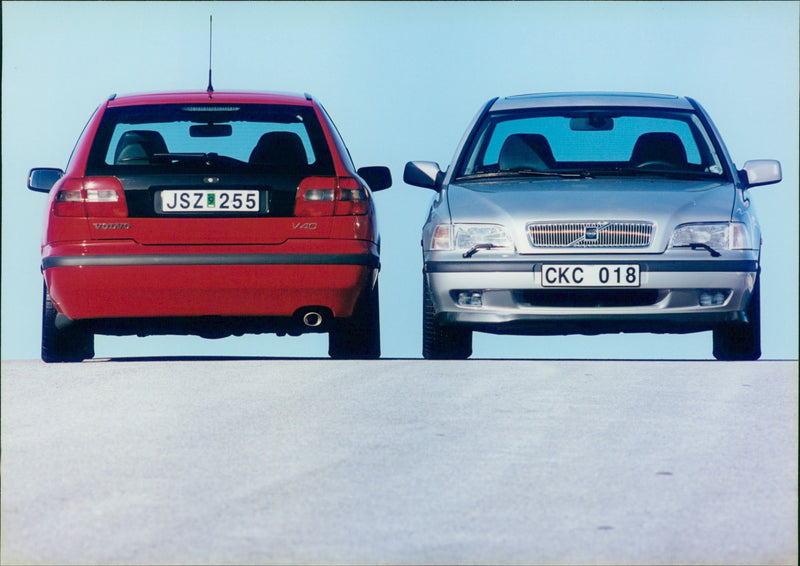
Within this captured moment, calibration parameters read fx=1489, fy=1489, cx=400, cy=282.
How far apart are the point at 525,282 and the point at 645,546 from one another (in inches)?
169

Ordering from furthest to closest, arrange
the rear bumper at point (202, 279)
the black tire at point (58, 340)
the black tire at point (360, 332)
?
the black tire at point (58, 340)
the black tire at point (360, 332)
the rear bumper at point (202, 279)

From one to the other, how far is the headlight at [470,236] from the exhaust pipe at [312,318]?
862 mm

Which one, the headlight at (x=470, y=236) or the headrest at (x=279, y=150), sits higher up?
the headrest at (x=279, y=150)

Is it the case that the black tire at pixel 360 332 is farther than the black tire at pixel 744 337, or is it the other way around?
the black tire at pixel 744 337

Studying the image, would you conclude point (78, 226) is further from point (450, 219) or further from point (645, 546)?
point (645, 546)

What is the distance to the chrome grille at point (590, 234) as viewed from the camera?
8.82m

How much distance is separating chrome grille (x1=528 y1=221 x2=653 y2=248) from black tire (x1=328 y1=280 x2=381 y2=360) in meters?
1.04

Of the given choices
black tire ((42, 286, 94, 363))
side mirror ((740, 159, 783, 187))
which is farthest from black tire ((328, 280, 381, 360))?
side mirror ((740, 159, 783, 187))

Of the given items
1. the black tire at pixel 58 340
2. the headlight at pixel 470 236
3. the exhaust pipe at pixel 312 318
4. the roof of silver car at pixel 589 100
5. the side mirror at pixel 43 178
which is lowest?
the black tire at pixel 58 340

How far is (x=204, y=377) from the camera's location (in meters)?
8.45

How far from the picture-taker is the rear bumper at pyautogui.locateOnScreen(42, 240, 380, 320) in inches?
332

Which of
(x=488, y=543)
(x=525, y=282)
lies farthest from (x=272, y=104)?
(x=488, y=543)

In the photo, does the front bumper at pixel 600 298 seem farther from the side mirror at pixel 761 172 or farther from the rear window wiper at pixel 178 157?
the rear window wiper at pixel 178 157

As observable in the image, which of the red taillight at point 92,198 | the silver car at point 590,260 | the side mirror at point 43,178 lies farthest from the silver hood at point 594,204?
the side mirror at point 43,178
